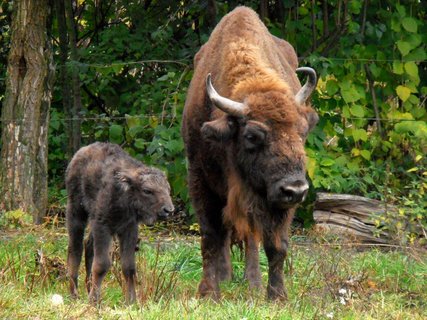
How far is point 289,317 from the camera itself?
662cm

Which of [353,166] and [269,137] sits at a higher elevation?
[269,137]

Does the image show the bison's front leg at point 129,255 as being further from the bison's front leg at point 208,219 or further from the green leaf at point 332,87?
the green leaf at point 332,87

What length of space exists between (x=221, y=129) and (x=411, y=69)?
5.63 m

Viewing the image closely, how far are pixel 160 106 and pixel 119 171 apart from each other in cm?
495

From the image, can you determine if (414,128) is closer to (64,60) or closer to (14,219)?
(14,219)

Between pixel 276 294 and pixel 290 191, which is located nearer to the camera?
pixel 290 191

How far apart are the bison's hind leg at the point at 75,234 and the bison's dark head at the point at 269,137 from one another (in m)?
1.27

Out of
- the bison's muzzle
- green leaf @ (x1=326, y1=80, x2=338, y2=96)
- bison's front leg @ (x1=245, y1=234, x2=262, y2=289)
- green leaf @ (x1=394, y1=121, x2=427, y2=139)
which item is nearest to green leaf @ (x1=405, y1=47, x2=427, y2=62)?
green leaf @ (x1=394, y1=121, x2=427, y2=139)

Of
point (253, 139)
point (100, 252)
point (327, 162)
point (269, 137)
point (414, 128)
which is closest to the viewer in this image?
point (269, 137)

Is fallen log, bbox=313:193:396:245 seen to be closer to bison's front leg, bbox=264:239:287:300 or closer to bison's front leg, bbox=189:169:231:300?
bison's front leg, bbox=189:169:231:300

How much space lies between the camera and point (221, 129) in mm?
7723

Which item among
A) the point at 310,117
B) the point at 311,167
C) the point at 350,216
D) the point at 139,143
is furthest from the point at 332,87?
the point at 310,117

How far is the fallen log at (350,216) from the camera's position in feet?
37.1

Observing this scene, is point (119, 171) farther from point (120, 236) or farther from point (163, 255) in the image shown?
point (163, 255)
